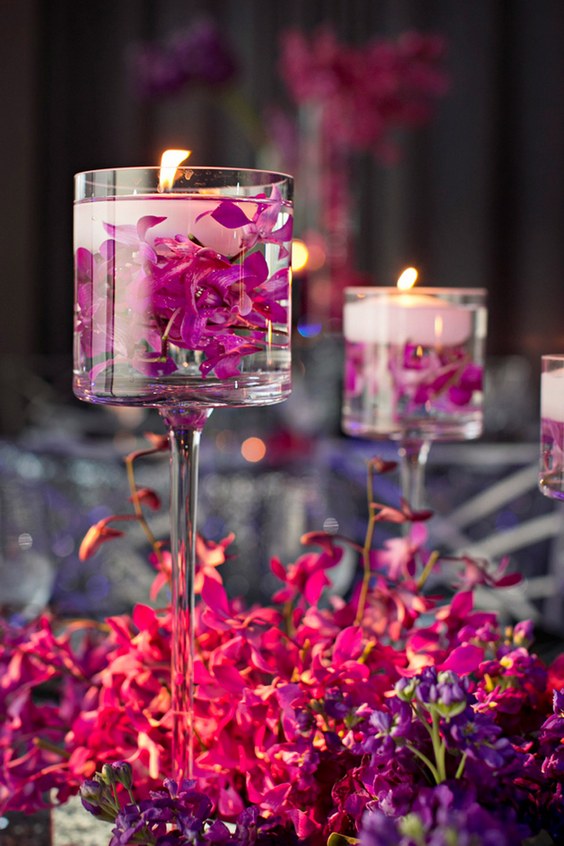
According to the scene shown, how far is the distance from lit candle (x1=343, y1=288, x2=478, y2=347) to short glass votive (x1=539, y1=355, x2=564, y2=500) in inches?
8.4

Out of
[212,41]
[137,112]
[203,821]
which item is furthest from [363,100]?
[137,112]

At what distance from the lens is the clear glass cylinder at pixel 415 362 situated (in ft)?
2.83

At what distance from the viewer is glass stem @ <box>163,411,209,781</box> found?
2.11 feet

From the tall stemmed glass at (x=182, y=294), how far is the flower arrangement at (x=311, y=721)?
34 millimetres

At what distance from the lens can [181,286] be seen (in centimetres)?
60

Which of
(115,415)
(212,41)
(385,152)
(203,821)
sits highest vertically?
(212,41)

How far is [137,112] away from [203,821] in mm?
4873

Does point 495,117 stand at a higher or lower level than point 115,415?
higher

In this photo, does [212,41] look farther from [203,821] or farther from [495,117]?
[495,117]

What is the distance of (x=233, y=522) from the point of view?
197cm

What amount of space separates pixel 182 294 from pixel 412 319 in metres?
0.31

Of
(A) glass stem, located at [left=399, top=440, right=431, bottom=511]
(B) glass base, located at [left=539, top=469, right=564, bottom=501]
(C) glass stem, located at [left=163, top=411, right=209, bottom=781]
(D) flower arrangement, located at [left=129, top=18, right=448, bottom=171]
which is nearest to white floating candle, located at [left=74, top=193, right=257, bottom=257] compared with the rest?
(C) glass stem, located at [left=163, top=411, right=209, bottom=781]

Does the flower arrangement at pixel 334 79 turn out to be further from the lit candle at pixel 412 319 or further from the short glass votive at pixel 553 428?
the short glass votive at pixel 553 428

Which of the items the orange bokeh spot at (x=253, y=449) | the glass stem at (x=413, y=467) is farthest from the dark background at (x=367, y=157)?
the glass stem at (x=413, y=467)
